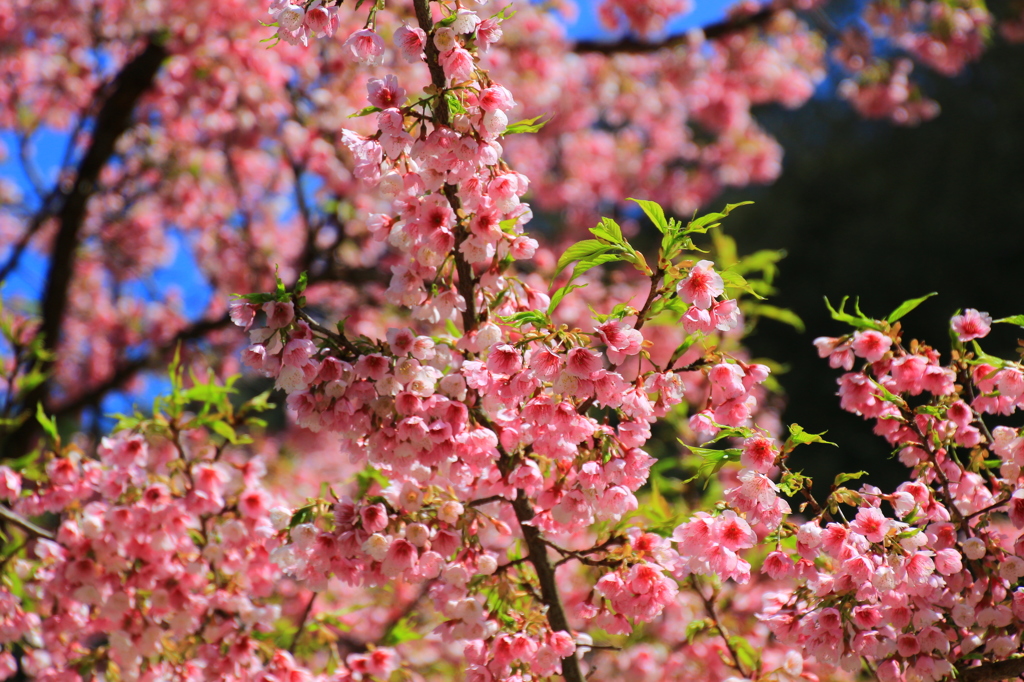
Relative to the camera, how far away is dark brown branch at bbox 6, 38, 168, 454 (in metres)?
3.57

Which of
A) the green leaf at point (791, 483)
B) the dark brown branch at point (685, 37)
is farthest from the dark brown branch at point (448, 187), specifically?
the dark brown branch at point (685, 37)

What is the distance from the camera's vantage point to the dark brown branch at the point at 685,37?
4105 mm

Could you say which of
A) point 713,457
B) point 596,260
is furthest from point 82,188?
point 713,457

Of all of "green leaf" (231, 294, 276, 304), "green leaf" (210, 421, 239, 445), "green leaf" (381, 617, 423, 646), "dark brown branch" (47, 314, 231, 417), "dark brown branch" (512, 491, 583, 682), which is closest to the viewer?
"green leaf" (231, 294, 276, 304)

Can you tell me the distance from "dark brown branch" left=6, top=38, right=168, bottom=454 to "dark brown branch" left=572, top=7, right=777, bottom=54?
7.31 ft

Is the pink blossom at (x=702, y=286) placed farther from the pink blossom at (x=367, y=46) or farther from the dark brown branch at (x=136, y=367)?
the dark brown branch at (x=136, y=367)

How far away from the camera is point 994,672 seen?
4.17ft

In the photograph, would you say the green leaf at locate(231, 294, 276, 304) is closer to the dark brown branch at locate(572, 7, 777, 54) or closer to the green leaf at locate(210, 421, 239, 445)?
the green leaf at locate(210, 421, 239, 445)

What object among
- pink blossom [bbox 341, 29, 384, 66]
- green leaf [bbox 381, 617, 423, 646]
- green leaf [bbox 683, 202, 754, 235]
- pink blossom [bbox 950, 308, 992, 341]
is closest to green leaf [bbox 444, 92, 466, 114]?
pink blossom [bbox 341, 29, 384, 66]

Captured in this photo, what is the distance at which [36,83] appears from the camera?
15.6ft

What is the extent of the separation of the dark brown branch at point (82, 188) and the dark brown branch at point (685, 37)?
2.23 m

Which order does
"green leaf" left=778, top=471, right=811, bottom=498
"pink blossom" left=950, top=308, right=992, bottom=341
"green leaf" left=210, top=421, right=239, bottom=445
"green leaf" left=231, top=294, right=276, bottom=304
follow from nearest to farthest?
"green leaf" left=778, top=471, right=811, bottom=498 < "green leaf" left=231, top=294, right=276, bottom=304 < "pink blossom" left=950, top=308, right=992, bottom=341 < "green leaf" left=210, top=421, right=239, bottom=445

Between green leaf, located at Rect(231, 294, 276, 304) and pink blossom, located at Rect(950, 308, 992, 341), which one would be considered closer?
green leaf, located at Rect(231, 294, 276, 304)

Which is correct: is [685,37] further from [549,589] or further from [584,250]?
[549,589]
